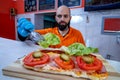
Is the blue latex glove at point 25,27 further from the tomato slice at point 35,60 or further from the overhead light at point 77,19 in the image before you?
the overhead light at point 77,19

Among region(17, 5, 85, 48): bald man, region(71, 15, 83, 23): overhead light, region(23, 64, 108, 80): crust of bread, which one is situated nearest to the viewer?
region(23, 64, 108, 80): crust of bread

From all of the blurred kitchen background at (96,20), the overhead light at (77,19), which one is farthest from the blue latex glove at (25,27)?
the overhead light at (77,19)

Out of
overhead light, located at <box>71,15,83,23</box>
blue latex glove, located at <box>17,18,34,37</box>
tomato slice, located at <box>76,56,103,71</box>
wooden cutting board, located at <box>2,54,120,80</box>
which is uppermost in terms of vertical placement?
overhead light, located at <box>71,15,83,23</box>

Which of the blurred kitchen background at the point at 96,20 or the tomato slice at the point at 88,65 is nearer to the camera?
the tomato slice at the point at 88,65

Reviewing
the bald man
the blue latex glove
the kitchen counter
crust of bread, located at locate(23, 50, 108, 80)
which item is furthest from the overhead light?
crust of bread, located at locate(23, 50, 108, 80)

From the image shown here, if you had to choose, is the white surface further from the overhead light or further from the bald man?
the overhead light

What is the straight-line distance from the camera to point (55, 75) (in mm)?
591

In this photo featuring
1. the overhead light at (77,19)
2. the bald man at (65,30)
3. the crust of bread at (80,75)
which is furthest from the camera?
the overhead light at (77,19)

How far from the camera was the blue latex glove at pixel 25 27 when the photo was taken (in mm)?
822

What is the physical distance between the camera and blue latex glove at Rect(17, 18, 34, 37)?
822 mm

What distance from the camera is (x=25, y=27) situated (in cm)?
82

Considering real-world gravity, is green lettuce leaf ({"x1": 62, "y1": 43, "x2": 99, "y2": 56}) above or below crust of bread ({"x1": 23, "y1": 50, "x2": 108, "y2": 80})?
above

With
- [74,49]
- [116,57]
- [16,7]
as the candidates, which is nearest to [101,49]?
[116,57]

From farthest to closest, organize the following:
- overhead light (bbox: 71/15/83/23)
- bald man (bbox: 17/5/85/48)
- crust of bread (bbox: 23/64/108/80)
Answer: overhead light (bbox: 71/15/83/23)
bald man (bbox: 17/5/85/48)
crust of bread (bbox: 23/64/108/80)
